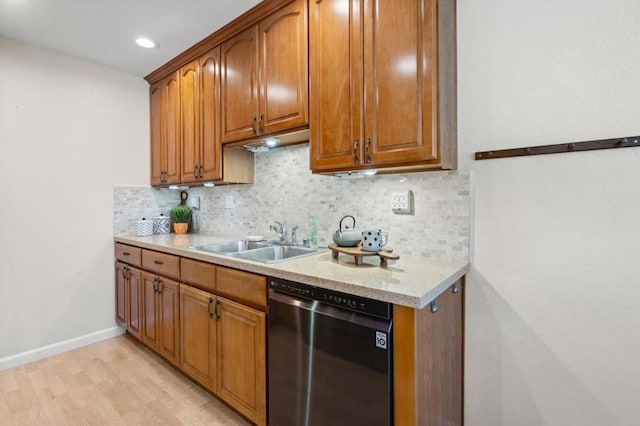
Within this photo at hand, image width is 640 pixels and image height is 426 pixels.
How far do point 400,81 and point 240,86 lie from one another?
1.20m

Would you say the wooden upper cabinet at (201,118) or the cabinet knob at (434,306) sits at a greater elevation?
the wooden upper cabinet at (201,118)

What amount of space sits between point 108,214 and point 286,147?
185 cm

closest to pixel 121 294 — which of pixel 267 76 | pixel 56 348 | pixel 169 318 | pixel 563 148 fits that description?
pixel 56 348

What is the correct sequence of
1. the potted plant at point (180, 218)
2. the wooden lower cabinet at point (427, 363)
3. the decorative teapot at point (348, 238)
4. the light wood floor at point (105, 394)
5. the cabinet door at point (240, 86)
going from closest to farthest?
the wooden lower cabinet at point (427, 363) < the decorative teapot at point (348, 238) < the light wood floor at point (105, 394) < the cabinet door at point (240, 86) < the potted plant at point (180, 218)

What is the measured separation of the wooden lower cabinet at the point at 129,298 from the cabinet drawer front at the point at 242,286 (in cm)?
116

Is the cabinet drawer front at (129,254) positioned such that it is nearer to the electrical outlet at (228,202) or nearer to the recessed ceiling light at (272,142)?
the electrical outlet at (228,202)

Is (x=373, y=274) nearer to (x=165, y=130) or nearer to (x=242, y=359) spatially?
(x=242, y=359)

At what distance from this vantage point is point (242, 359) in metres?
1.57

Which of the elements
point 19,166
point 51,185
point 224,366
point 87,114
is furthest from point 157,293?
point 87,114

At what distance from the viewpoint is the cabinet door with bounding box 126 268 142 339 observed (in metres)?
2.42

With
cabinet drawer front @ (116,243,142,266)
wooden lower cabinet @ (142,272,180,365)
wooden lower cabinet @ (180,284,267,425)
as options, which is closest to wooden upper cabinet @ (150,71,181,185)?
cabinet drawer front @ (116,243,142,266)

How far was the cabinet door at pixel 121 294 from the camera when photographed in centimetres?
265

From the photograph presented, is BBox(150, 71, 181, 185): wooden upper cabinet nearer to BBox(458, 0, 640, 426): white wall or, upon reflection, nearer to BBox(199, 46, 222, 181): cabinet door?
BBox(199, 46, 222, 181): cabinet door

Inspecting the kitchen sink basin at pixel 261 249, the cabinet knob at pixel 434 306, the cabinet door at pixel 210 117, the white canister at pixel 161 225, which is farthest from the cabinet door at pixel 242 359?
the white canister at pixel 161 225
